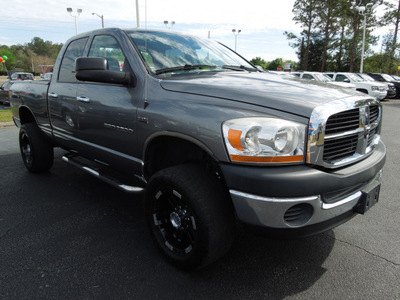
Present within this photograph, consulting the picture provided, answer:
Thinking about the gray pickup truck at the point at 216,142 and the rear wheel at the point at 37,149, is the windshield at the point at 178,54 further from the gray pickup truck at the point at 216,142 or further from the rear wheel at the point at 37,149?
the rear wheel at the point at 37,149

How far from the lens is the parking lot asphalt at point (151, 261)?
2139 millimetres

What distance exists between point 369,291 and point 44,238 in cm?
265

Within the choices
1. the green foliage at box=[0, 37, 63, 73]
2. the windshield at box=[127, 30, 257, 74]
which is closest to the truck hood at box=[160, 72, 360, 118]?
the windshield at box=[127, 30, 257, 74]

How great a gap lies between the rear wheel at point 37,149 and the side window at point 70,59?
3.56 ft

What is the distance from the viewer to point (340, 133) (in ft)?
6.65

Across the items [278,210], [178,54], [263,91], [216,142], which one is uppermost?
[178,54]

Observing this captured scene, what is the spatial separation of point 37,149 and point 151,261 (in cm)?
289

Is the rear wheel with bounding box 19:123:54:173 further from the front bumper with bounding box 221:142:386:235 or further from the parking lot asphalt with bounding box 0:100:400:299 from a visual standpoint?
the front bumper with bounding box 221:142:386:235

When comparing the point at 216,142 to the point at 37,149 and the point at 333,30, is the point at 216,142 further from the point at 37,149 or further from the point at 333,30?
the point at 333,30

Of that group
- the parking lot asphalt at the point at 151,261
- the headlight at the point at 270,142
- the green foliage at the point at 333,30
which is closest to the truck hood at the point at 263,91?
the headlight at the point at 270,142

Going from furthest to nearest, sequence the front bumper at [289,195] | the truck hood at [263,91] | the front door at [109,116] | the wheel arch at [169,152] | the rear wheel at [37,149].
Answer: the rear wheel at [37,149]
the front door at [109,116]
the wheel arch at [169,152]
the truck hood at [263,91]
the front bumper at [289,195]

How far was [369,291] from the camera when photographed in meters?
2.12

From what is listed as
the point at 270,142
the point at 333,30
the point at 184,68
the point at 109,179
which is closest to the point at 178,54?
the point at 184,68

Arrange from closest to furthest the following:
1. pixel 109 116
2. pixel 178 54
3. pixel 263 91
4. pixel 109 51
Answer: pixel 263 91 → pixel 109 116 → pixel 178 54 → pixel 109 51
